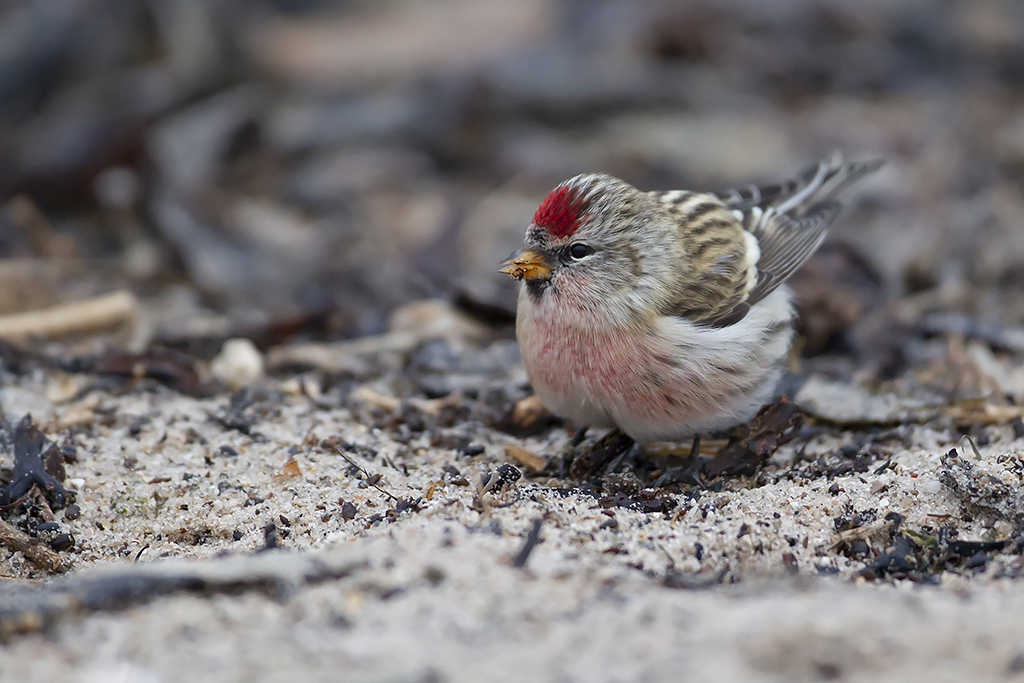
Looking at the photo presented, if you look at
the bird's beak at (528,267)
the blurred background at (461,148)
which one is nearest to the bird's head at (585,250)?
the bird's beak at (528,267)

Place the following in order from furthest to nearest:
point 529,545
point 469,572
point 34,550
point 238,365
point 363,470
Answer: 1. point 238,365
2. point 363,470
3. point 34,550
4. point 529,545
5. point 469,572

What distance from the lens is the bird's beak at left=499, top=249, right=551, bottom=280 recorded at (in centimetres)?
368

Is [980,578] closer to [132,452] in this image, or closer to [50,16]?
[132,452]

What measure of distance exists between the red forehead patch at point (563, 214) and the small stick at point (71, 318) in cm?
229

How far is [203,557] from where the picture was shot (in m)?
2.99

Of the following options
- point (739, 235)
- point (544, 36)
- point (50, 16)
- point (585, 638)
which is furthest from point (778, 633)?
point (544, 36)

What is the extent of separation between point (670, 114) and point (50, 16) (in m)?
4.14

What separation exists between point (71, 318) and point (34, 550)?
1920 mm

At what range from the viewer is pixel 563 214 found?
12.1 ft

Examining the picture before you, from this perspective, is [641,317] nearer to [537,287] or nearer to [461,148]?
[537,287]

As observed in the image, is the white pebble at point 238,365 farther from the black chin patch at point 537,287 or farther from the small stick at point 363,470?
the black chin patch at point 537,287

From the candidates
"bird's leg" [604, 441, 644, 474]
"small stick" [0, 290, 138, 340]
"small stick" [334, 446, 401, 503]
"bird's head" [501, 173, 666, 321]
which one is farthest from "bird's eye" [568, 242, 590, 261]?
"small stick" [0, 290, 138, 340]

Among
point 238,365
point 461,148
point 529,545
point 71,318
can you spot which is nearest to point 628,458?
point 529,545

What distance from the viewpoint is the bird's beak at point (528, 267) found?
368 centimetres
